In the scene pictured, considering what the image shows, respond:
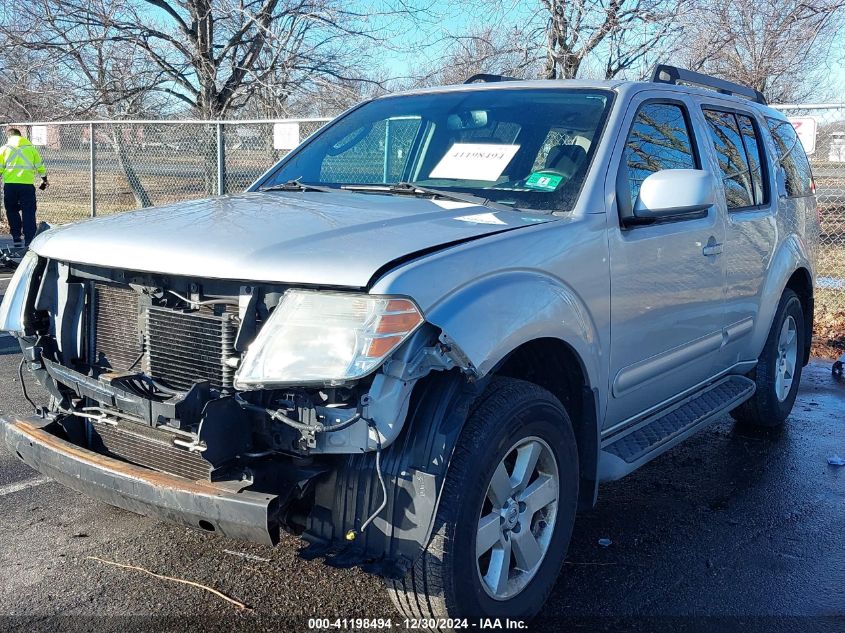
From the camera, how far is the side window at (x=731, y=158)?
456cm

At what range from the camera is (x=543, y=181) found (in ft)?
11.6

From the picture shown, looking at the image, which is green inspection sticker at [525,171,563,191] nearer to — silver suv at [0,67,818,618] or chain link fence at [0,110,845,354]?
silver suv at [0,67,818,618]

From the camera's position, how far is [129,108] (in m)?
16.5

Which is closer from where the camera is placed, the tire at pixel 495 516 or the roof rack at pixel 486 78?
the tire at pixel 495 516

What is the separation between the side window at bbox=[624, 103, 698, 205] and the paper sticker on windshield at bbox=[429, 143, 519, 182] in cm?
55

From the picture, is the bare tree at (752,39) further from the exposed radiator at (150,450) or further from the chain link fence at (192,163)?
the exposed radiator at (150,450)

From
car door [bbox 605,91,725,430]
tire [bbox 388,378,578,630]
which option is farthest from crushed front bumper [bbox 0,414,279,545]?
car door [bbox 605,91,725,430]

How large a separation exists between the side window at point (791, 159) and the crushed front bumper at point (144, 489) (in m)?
4.33

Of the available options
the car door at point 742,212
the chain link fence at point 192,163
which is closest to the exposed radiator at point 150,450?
the car door at point 742,212

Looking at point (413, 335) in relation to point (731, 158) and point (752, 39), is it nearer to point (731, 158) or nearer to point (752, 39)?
point (731, 158)

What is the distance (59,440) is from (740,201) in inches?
144

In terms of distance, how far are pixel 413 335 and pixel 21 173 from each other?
12.7m

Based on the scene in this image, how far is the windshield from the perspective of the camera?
3559mm

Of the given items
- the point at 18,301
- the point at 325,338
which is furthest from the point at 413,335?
the point at 18,301
